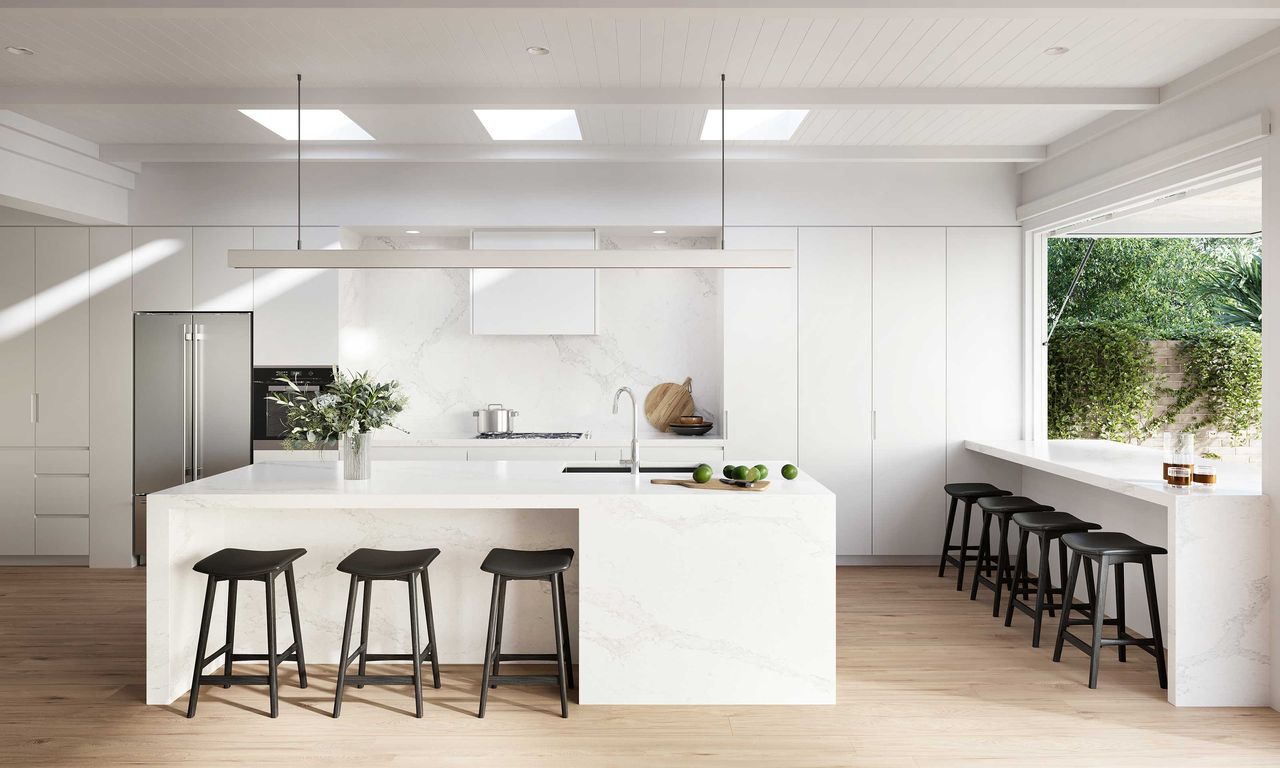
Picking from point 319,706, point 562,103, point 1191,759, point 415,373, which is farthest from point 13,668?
point 1191,759

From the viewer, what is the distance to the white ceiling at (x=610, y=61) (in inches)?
120

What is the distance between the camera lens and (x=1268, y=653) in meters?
3.28

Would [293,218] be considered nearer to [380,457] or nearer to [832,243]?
[380,457]

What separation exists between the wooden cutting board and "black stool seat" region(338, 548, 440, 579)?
108 inches

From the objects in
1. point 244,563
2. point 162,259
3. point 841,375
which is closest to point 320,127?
point 162,259

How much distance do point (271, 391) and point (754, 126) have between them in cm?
361

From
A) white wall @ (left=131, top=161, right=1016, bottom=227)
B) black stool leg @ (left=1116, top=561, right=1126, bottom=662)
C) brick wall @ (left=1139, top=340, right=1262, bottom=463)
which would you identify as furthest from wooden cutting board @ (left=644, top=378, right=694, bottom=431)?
brick wall @ (left=1139, top=340, right=1262, bottom=463)

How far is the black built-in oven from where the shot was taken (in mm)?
5492

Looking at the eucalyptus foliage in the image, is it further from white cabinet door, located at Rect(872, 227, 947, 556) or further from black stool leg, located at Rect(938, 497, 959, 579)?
black stool leg, located at Rect(938, 497, 959, 579)

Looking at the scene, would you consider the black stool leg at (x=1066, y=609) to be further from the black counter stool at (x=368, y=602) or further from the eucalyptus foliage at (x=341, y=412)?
the eucalyptus foliage at (x=341, y=412)

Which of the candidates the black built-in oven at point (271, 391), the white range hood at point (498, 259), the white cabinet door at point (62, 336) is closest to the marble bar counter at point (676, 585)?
the white range hood at point (498, 259)

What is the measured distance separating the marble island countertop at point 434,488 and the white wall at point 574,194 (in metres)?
2.23

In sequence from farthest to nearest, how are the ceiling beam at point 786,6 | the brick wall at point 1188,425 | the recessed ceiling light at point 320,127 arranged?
the brick wall at point 1188,425 < the recessed ceiling light at point 320,127 < the ceiling beam at point 786,6

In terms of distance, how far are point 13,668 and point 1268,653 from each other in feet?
17.5
